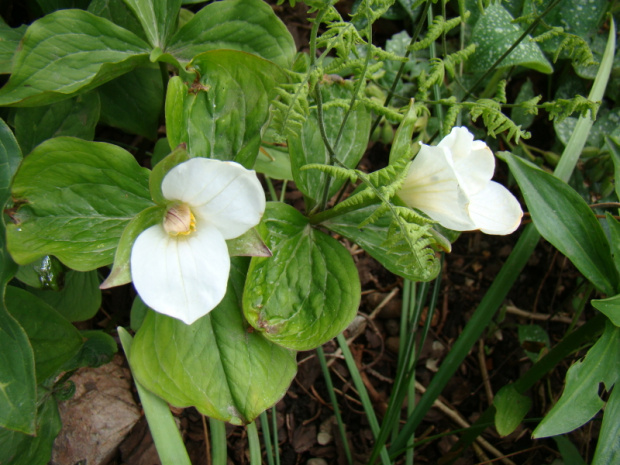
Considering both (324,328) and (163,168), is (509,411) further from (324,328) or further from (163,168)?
(163,168)

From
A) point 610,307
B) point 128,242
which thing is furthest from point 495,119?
point 128,242

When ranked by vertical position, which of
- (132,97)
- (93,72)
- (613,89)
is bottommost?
(132,97)

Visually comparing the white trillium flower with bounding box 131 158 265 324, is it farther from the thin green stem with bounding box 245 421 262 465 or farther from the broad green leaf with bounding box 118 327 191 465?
the thin green stem with bounding box 245 421 262 465

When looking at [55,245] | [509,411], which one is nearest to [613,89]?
[509,411]

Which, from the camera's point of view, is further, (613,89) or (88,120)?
(613,89)

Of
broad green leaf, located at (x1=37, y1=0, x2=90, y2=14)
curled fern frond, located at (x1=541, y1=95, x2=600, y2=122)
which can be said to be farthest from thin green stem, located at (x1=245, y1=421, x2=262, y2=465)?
broad green leaf, located at (x1=37, y1=0, x2=90, y2=14)

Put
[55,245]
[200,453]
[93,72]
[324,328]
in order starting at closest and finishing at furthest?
[55,245] < [324,328] < [93,72] < [200,453]

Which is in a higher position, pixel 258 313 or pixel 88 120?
pixel 88 120
